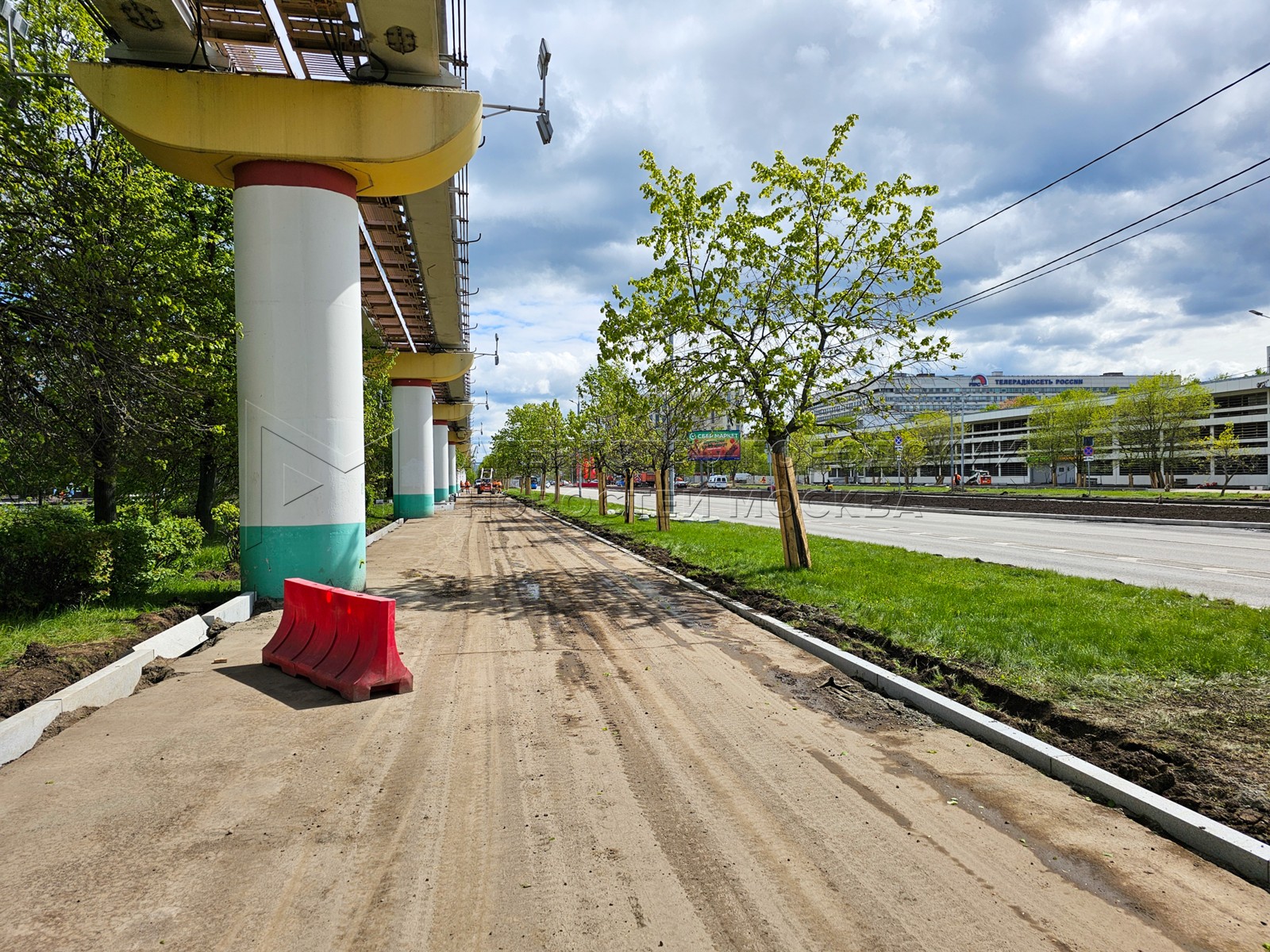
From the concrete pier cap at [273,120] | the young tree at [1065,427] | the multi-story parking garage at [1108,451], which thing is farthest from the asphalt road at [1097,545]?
the young tree at [1065,427]

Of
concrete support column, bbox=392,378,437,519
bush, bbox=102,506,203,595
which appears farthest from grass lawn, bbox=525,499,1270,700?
concrete support column, bbox=392,378,437,519

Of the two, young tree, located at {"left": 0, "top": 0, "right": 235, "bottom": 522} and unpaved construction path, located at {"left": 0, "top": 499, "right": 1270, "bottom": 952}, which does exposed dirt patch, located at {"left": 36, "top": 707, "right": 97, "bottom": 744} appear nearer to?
unpaved construction path, located at {"left": 0, "top": 499, "right": 1270, "bottom": 952}

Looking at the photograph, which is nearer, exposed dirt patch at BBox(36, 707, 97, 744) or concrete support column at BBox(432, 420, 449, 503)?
exposed dirt patch at BBox(36, 707, 97, 744)

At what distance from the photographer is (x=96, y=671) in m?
6.57

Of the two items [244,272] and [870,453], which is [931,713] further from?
[244,272]

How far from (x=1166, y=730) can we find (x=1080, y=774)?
102cm

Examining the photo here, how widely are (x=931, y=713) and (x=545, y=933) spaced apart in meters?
3.98

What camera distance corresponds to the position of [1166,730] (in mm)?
5012

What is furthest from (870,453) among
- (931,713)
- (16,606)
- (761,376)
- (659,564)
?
(16,606)

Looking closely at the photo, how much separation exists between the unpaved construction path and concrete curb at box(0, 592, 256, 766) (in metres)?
0.18

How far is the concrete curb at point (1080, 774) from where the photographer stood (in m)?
3.62

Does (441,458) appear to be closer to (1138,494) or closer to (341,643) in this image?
(1138,494)

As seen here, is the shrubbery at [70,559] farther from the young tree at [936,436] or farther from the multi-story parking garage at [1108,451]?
the young tree at [936,436]

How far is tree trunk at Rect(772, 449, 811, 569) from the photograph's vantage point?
1245 centimetres
